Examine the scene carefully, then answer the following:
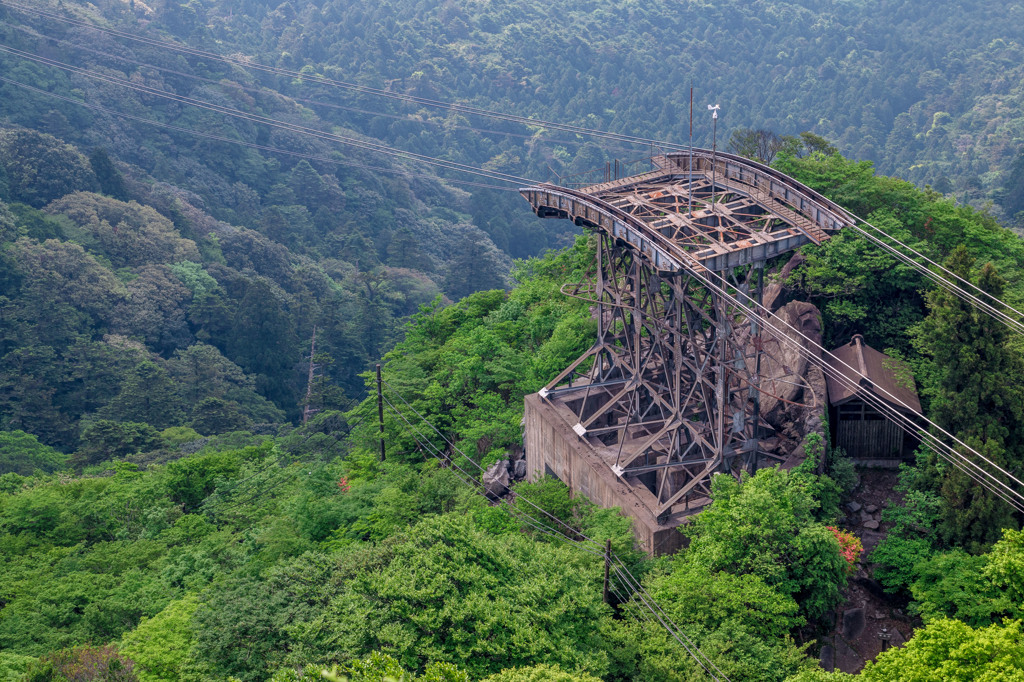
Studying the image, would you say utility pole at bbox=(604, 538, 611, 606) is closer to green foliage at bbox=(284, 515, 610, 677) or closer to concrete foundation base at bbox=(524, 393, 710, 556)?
green foliage at bbox=(284, 515, 610, 677)

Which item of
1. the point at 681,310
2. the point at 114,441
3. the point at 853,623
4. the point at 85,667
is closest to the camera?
the point at 853,623

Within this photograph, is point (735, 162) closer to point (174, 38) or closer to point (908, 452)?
point (908, 452)

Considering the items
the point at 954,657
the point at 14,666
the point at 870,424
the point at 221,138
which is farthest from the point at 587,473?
the point at 221,138

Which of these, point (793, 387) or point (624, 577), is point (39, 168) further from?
point (624, 577)

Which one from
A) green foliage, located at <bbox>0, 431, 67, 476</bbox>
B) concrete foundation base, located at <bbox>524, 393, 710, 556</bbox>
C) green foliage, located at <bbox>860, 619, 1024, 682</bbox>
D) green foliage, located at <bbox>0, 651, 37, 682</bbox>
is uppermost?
green foliage, located at <bbox>860, 619, 1024, 682</bbox>

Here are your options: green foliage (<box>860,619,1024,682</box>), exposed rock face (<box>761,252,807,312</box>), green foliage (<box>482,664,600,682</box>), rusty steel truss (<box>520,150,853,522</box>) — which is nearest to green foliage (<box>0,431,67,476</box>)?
rusty steel truss (<box>520,150,853,522</box>)

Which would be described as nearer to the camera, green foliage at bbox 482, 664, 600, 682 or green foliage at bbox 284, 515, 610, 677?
green foliage at bbox 482, 664, 600, 682

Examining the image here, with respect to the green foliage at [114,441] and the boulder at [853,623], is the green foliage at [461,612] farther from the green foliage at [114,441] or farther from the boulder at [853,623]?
the green foliage at [114,441]
